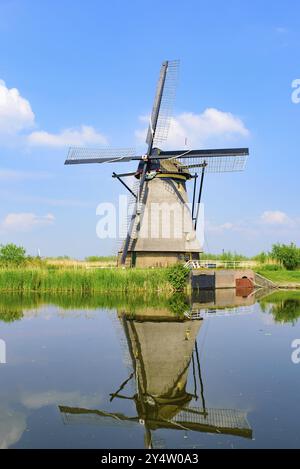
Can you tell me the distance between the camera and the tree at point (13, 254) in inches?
1150

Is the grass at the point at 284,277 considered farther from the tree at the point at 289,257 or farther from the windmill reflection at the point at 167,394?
the windmill reflection at the point at 167,394

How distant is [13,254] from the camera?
29672mm

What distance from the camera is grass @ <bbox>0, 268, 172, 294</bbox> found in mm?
22359

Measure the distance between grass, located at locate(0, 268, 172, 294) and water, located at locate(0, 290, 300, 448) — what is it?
733 centimetres

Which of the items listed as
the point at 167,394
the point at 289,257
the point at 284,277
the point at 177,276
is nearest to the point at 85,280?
the point at 177,276

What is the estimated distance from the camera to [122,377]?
→ 786 cm

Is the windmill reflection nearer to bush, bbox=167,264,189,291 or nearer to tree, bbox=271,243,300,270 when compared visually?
bush, bbox=167,264,189,291

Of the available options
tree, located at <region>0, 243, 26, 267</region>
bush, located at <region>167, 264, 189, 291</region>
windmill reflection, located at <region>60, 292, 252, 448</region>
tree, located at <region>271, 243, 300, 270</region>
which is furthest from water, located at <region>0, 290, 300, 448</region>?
tree, located at <region>271, 243, 300, 270</region>

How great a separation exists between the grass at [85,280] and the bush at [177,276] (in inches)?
9.8

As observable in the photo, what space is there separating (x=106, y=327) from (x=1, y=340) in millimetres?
3057

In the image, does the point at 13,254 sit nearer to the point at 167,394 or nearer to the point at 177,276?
the point at 177,276
